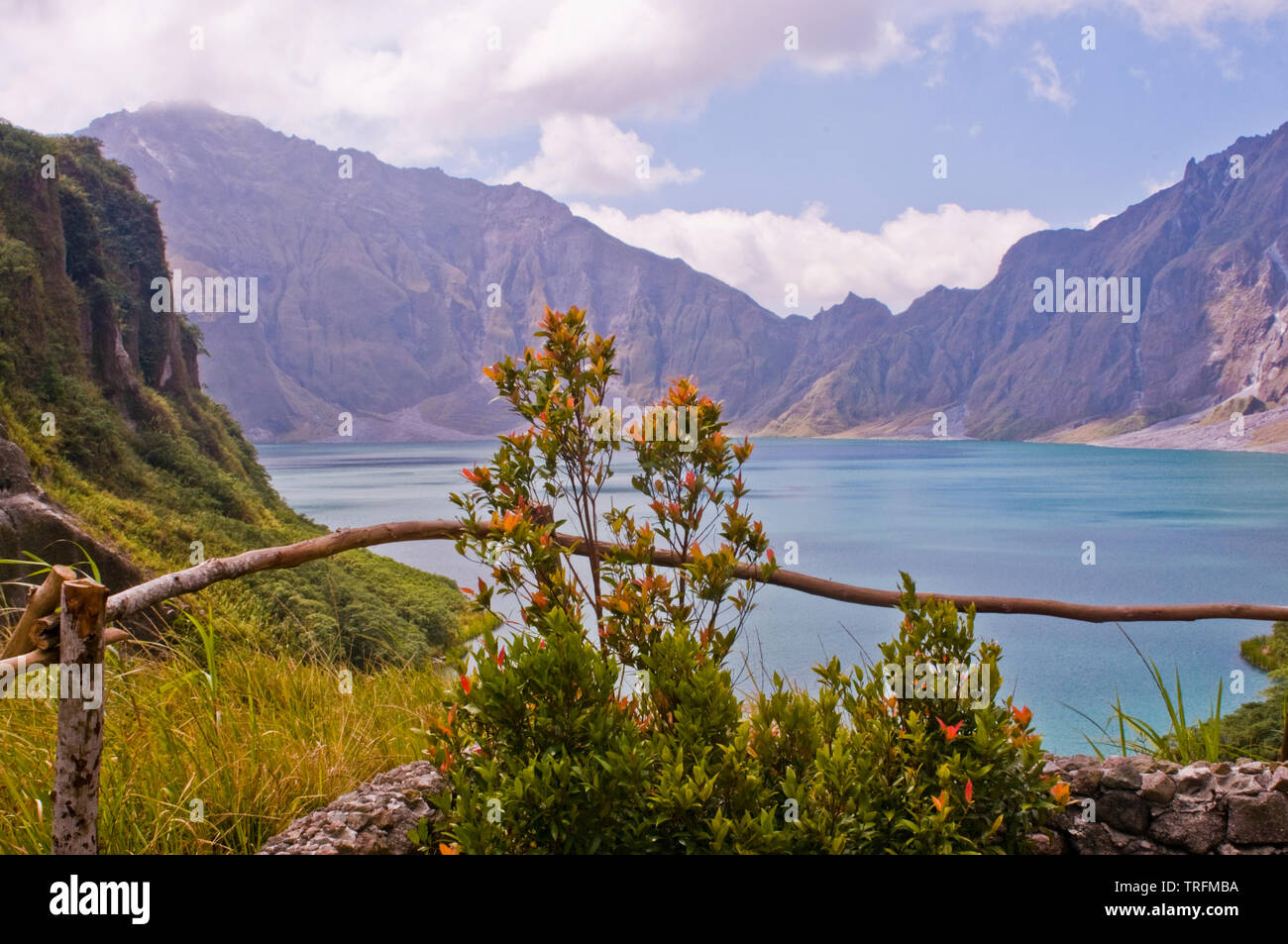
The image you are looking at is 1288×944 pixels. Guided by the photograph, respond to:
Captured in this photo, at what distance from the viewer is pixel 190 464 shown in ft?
55.5

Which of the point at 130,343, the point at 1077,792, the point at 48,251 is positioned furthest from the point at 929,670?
the point at 130,343

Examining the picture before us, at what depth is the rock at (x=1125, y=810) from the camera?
217cm

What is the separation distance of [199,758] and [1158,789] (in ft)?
9.10

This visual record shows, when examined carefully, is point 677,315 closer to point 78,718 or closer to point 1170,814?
point 1170,814

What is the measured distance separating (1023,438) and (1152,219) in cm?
8379

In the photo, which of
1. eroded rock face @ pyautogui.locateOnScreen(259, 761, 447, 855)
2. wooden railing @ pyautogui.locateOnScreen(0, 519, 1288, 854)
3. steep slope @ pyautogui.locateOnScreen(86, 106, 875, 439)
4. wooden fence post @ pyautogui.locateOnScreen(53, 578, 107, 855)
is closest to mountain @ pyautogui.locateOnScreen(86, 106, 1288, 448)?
steep slope @ pyautogui.locateOnScreen(86, 106, 875, 439)

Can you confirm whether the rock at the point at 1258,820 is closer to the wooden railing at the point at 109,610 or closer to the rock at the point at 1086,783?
the rock at the point at 1086,783

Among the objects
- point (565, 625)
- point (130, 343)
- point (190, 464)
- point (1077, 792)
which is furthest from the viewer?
point (130, 343)

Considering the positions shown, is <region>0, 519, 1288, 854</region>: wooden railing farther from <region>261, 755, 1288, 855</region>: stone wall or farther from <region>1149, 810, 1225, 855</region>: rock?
<region>1149, 810, 1225, 855</region>: rock

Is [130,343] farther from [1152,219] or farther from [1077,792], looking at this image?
[1152,219]

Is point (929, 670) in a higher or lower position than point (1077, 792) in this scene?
higher

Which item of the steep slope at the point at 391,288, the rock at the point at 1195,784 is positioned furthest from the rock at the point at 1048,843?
the steep slope at the point at 391,288

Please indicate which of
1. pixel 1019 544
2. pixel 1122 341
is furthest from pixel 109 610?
pixel 1122 341

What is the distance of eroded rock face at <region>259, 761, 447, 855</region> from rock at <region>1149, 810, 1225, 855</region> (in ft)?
6.45
